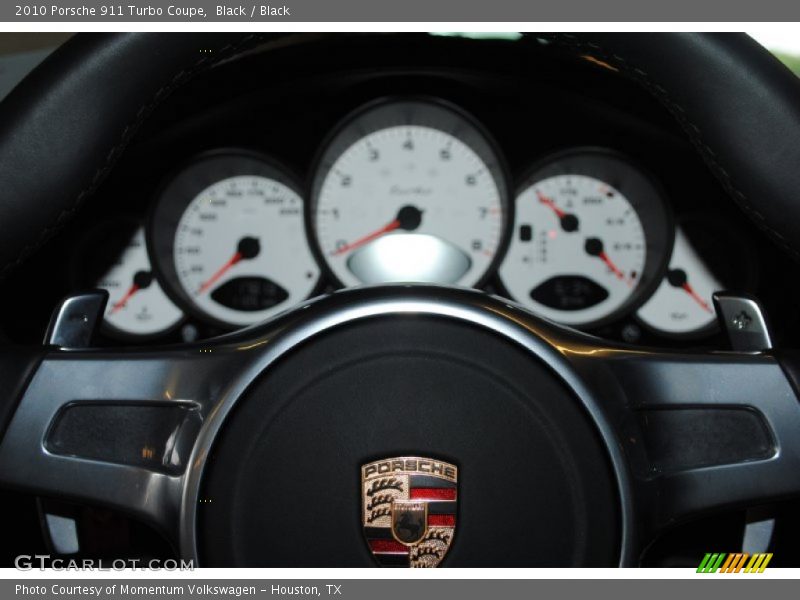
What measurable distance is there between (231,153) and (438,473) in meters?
1.89

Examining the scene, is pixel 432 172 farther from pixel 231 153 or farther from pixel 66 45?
pixel 66 45

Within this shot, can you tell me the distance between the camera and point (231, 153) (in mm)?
2383

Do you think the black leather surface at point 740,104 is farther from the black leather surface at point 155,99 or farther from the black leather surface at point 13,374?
the black leather surface at point 13,374

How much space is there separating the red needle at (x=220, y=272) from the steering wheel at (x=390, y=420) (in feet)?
6.05

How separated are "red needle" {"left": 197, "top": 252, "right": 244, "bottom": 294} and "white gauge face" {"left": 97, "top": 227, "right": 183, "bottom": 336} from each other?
9 centimetres

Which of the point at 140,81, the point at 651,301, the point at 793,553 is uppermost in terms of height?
the point at 651,301

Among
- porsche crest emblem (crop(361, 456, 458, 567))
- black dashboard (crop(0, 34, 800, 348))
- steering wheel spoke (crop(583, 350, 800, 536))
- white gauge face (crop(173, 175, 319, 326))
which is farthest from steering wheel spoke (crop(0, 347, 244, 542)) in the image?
white gauge face (crop(173, 175, 319, 326))

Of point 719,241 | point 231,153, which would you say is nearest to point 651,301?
point 719,241

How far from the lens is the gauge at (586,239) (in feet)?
8.05

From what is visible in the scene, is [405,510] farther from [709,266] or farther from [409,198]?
[709,266]

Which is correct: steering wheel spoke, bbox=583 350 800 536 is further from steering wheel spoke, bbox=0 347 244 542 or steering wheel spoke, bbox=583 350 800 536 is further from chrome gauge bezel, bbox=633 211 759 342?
chrome gauge bezel, bbox=633 211 759 342

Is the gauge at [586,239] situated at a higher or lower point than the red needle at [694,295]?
higher

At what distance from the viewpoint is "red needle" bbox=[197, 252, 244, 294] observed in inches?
97.5

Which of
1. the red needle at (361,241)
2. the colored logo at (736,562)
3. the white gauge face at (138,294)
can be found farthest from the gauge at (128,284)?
the colored logo at (736,562)
